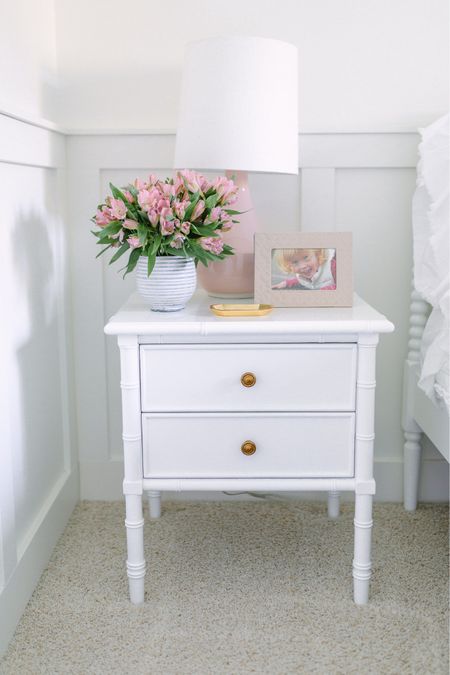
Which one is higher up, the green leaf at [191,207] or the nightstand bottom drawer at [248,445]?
the green leaf at [191,207]

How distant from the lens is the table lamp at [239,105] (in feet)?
5.14

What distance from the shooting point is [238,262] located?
66.1 inches

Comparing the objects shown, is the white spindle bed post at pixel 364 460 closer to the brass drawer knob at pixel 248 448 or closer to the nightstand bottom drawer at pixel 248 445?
the nightstand bottom drawer at pixel 248 445

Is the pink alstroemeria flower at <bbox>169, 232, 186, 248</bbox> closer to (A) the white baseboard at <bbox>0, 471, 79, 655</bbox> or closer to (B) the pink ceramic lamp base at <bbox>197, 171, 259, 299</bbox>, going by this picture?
(B) the pink ceramic lamp base at <bbox>197, 171, 259, 299</bbox>

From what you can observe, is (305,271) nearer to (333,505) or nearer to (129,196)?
(129,196)

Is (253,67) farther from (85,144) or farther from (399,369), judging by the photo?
(399,369)

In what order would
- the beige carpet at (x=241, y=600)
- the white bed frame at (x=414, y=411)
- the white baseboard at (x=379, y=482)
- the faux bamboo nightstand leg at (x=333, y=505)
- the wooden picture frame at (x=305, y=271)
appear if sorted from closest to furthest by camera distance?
the beige carpet at (x=241, y=600), the wooden picture frame at (x=305, y=271), the white bed frame at (x=414, y=411), the faux bamboo nightstand leg at (x=333, y=505), the white baseboard at (x=379, y=482)

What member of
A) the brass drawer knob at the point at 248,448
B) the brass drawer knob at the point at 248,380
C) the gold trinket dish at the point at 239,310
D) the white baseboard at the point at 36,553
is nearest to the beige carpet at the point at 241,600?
the white baseboard at the point at 36,553

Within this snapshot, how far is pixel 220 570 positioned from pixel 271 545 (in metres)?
0.16

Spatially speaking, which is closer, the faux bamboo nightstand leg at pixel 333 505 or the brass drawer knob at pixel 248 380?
the brass drawer knob at pixel 248 380

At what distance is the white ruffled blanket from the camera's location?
1.58m

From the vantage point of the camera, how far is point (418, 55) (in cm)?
187

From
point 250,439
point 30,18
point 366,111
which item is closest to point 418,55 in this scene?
point 366,111

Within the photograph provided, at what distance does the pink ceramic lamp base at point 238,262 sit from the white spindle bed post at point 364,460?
1.10 ft
